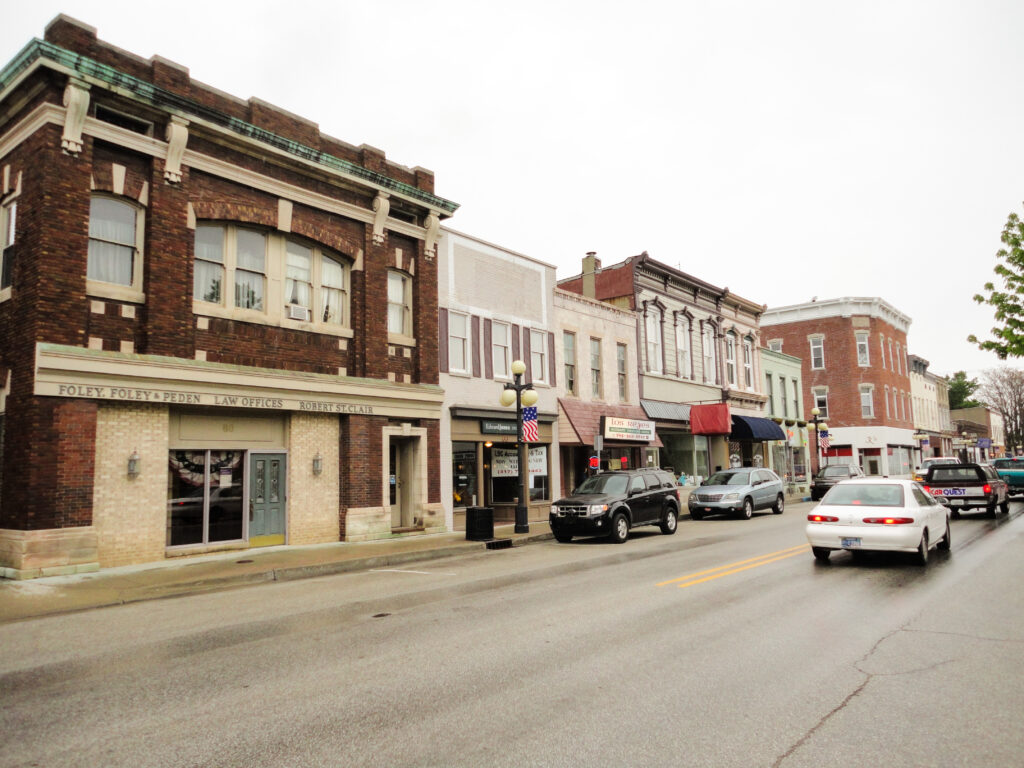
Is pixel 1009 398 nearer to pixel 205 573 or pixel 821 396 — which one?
pixel 821 396

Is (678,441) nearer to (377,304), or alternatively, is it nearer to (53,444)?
(377,304)

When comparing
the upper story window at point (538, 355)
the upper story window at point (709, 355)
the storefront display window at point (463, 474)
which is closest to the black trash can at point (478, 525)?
the storefront display window at point (463, 474)

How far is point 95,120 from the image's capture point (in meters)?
13.6

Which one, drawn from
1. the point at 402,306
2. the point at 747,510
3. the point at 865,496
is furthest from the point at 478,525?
the point at 747,510

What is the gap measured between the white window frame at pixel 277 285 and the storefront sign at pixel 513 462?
269 inches

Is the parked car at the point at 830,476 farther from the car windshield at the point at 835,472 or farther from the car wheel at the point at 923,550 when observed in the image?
the car wheel at the point at 923,550

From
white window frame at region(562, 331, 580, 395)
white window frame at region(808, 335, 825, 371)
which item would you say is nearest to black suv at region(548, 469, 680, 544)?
white window frame at region(562, 331, 580, 395)

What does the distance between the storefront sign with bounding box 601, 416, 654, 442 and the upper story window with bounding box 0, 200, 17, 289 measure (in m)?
18.2

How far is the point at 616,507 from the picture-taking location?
16969mm

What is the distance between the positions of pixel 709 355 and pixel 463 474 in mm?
18190

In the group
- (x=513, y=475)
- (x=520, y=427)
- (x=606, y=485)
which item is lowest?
(x=606, y=485)

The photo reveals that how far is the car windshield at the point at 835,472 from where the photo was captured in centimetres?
3167

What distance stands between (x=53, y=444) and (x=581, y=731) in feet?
38.8

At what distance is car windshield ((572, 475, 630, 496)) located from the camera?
17.8 meters
